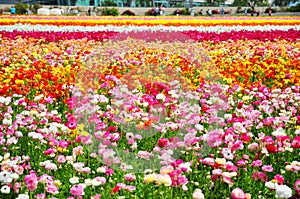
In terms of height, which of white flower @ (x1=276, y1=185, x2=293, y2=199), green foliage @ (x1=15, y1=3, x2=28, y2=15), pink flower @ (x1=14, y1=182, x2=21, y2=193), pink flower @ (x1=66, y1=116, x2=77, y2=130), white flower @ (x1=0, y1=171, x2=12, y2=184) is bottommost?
pink flower @ (x1=14, y1=182, x2=21, y2=193)

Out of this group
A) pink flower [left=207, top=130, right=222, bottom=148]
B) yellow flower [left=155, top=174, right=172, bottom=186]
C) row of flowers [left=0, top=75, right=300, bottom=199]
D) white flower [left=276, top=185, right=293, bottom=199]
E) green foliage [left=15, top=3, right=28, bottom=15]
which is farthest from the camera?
green foliage [left=15, top=3, right=28, bottom=15]

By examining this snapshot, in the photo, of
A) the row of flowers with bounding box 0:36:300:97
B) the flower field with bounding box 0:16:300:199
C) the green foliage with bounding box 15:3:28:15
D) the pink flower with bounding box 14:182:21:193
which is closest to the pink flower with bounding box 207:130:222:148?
the flower field with bounding box 0:16:300:199

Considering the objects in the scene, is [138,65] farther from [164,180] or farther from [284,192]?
[284,192]

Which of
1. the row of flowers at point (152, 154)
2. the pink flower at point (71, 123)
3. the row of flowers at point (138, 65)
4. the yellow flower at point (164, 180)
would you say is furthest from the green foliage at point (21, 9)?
the yellow flower at point (164, 180)

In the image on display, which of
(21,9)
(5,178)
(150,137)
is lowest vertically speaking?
(150,137)

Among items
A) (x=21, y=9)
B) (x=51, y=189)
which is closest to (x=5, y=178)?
(x=51, y=189)

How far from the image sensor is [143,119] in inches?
116

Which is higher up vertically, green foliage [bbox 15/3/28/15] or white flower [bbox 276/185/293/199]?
green foliage [bbox 15/3/28/15]

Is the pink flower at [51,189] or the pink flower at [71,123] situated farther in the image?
the pink flower at [71,123]

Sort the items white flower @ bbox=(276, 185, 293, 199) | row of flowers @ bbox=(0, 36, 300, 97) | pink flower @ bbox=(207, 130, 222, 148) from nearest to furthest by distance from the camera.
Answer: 1. white flower @ bbox=(276, 185, 293, 199)
2. pink flower @ bbox=(207, 130, 222, 148)
3. row of flowers @ bbox=(0, 36, 300, 97)

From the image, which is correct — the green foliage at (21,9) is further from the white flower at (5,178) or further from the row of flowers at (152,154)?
the white flower at (5,178)

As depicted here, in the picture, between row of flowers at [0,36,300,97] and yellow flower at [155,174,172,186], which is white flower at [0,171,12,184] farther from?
row of flowers at [0,36,300,97]

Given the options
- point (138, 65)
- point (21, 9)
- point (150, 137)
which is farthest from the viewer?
point (21, 9)

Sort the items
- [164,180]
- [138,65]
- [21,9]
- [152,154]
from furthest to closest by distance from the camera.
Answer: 1. [21,9]
2. [138,65]
3. [152,154]
4. [164,180]
